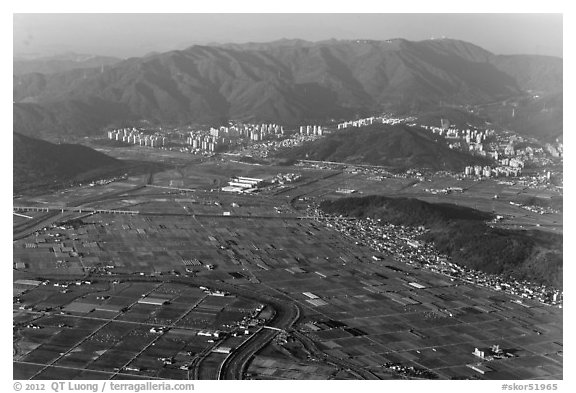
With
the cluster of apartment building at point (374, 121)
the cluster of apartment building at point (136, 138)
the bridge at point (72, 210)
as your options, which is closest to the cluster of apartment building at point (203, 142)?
the cluster of apartment building at point (136, 138)

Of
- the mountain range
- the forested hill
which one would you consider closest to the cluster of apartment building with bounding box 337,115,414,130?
the mountain range

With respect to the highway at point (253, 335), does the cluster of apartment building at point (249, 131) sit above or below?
above

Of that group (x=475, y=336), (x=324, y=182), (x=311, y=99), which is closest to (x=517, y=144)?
(x=324, y=182)

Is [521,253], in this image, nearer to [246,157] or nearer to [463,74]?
[246,157]

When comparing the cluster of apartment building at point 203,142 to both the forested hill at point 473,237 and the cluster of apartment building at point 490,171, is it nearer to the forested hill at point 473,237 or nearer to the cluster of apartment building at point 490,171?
the cluster of apartment building at point 490,171

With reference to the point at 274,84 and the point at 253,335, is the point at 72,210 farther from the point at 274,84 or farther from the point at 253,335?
the point at 274,84

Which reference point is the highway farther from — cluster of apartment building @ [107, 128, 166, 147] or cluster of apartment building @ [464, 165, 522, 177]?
cluster of apartment building @ [107, 128, 166, 147]
